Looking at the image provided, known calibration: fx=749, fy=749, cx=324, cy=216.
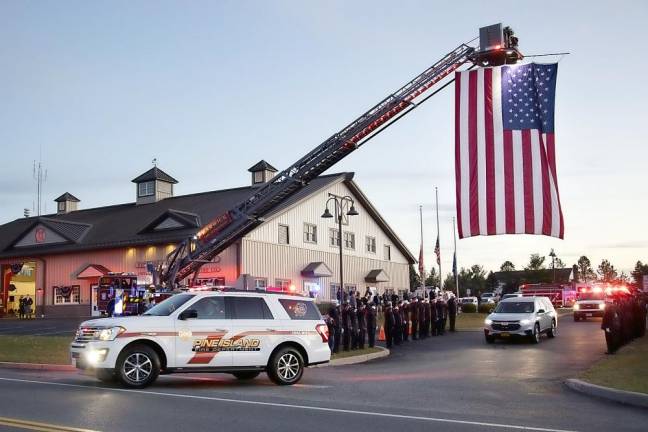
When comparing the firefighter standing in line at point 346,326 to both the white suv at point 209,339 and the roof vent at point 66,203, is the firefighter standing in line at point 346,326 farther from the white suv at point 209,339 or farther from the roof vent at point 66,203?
the roof vent at point 66,203

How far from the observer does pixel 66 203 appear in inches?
2384

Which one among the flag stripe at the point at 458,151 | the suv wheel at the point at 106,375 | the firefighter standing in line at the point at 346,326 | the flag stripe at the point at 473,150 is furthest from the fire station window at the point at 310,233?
the suv wheel at the point at 106,375

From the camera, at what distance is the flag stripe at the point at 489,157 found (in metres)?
20.7

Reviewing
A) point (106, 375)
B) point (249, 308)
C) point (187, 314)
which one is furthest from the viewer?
point (249, 308)

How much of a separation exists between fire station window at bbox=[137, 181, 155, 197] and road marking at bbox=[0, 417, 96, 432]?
4535 cm

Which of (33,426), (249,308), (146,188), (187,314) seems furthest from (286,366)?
(146,188)

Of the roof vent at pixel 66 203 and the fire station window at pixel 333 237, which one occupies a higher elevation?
the roof vent at pixel 66 203

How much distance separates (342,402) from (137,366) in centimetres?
392

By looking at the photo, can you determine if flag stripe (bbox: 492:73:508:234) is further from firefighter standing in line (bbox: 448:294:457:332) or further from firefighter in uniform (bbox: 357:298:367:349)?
firefighter standing in line (bbox: 448:294:457:332)

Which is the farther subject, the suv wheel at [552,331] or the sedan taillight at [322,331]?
the suv wheel at [552,331]

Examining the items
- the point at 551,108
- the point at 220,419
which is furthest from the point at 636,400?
the point at 551,108

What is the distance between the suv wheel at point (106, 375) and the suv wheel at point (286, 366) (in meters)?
2.95

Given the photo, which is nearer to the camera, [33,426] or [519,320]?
[33,426]

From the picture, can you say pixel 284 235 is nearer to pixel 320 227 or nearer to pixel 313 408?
pixel 320 227
